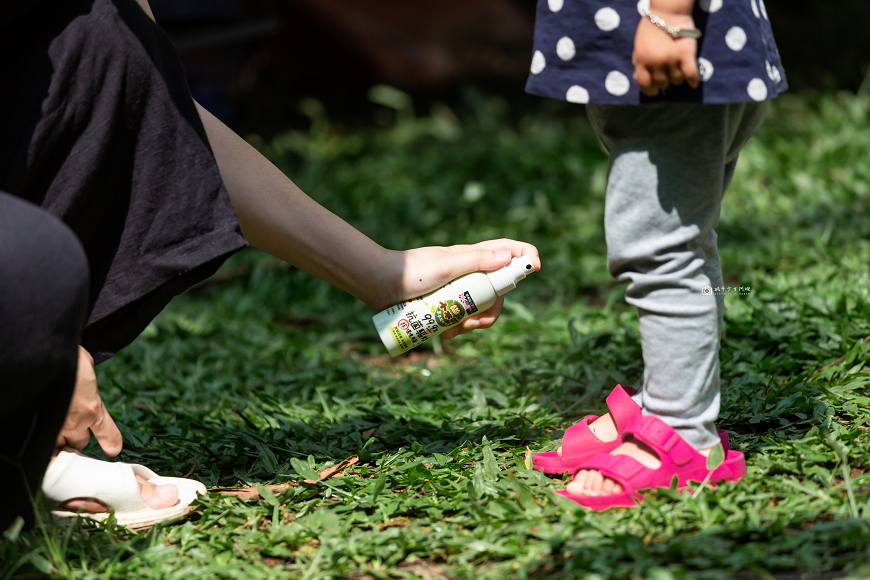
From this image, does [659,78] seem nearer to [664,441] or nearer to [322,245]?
[664,441]

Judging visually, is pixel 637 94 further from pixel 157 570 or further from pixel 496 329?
pixel 496 329

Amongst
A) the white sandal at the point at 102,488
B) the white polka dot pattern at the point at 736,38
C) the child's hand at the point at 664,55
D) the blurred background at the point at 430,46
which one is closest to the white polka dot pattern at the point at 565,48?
the child's hand at the point at 664,55

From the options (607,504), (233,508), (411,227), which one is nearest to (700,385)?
(607,504)

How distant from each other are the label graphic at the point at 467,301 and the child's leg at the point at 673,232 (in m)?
0.29

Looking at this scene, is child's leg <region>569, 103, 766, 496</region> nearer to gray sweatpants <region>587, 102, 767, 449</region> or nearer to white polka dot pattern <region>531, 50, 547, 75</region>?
gray sweatpants <region>587, 102, 767, 449</region>

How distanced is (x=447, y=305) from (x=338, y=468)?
0.37 meters

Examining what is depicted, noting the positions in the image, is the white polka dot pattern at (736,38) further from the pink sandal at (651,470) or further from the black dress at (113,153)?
the black dress at (113,153)

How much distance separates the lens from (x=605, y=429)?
1.45 metres

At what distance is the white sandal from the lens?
129cm

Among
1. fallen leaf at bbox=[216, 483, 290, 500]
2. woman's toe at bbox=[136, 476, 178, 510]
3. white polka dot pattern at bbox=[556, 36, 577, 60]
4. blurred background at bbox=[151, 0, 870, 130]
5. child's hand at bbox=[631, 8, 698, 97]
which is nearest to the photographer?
child's hand at bbox=[631, 8, 698, 97]

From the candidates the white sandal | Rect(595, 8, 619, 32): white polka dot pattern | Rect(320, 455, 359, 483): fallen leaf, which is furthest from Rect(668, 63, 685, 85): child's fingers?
the white sandal

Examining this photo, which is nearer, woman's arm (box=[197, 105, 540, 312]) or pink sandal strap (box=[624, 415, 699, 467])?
pink sandal strap (box=[624, 415, 699, 467])

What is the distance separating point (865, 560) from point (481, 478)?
0.59 meters

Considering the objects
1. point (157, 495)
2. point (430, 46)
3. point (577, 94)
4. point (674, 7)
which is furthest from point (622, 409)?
point (430, 46)
